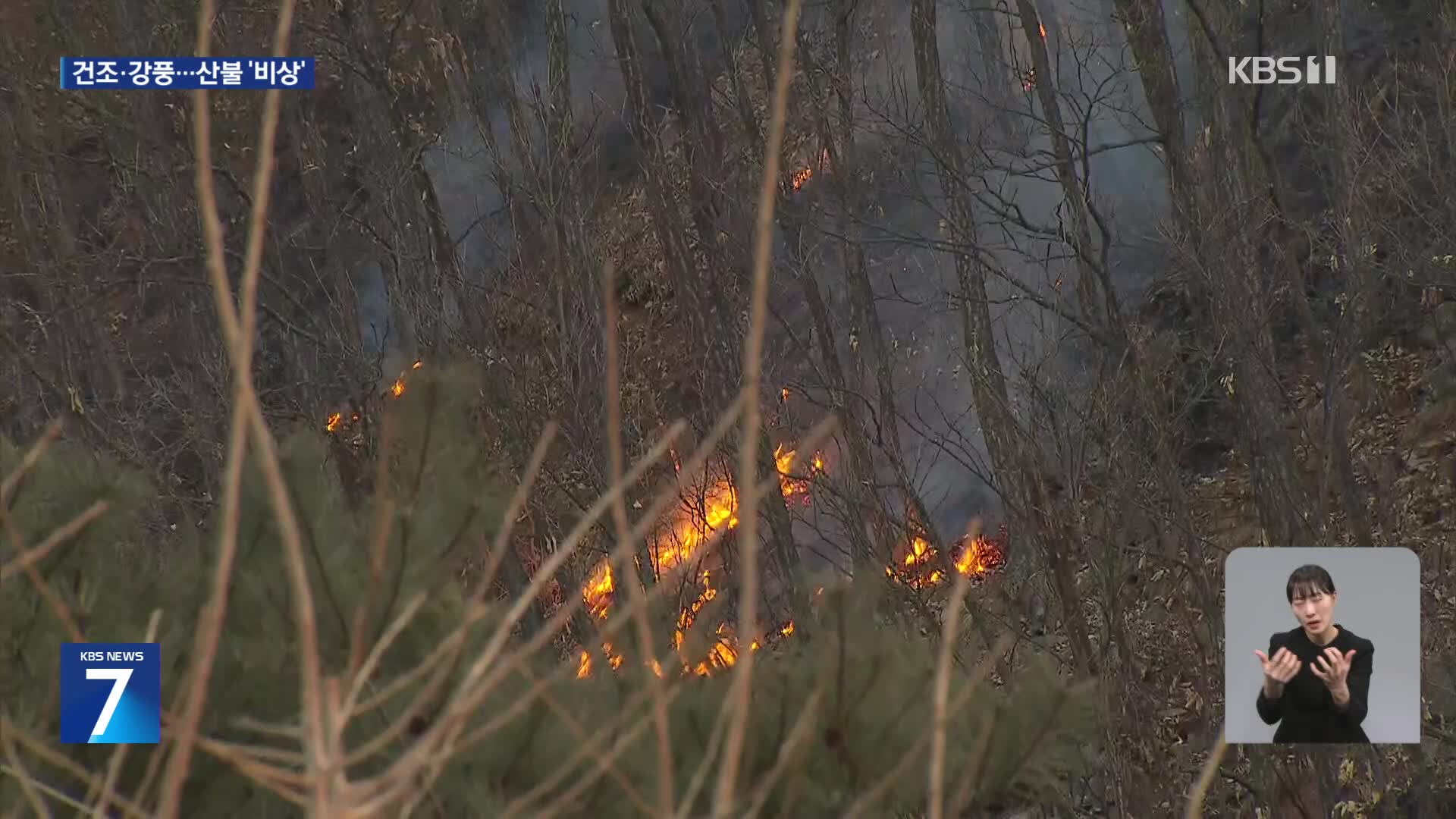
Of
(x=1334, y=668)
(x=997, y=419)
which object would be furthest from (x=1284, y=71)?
(x=1334, y=668)

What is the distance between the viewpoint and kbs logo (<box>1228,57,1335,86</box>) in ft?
Answer: 28.5

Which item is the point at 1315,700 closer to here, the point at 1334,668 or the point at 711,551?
the point at 1334,668

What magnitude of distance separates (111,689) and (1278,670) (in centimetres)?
386

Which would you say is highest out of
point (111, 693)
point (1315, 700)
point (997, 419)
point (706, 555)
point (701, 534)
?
point (997, 419)

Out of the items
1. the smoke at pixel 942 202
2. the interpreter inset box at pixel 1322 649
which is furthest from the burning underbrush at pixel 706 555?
the smoke at pixel 942 202

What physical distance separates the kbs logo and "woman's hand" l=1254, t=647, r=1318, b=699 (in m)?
3.27

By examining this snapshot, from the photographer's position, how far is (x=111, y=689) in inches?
101

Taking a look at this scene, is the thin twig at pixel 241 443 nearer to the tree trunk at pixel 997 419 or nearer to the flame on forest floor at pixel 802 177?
the tree trunk at pixel 997 419

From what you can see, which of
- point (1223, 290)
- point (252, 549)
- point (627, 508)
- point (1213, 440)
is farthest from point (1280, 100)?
point (252, 549)

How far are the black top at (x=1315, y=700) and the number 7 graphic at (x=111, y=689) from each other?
3.67 meters

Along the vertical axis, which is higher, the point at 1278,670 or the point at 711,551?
the point at 711,551

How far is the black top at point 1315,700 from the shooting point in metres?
4.97

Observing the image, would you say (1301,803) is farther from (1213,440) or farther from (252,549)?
(252,549)

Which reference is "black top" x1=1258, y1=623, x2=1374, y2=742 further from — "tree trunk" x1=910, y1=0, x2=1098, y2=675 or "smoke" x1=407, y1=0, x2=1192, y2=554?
"smoke" x1=407, y1=0, x2=1192, y2=554
